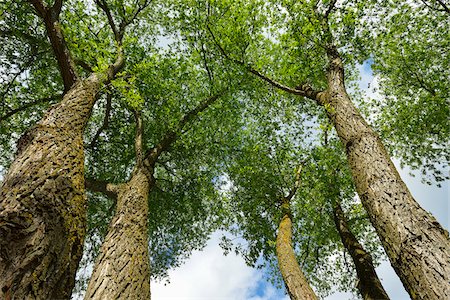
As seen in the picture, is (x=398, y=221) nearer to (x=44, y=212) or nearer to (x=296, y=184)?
(x=44, y=212)

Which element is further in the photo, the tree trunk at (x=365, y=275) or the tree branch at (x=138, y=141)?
the tree branch at (x=138, y=141)

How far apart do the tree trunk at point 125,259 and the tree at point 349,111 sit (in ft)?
15.2

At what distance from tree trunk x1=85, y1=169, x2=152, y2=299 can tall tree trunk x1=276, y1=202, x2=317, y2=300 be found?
4591 mm

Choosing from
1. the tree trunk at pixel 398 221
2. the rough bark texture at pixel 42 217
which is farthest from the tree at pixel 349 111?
the rough bark texture at pixel 42 217

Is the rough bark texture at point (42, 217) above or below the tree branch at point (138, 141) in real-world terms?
below

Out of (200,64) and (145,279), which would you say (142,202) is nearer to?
(145,279)

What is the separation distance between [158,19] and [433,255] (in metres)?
16.9

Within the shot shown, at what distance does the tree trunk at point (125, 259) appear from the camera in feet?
18.1

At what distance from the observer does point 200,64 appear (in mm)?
15906

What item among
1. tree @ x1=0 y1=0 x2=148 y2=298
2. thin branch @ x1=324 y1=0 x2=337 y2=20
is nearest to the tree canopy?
thin branch @ x1=324 y1=0 x2=337 y2=20

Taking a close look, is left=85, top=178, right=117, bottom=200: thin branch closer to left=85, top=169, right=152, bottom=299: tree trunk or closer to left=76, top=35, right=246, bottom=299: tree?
left=76, top=35, right=246, bottom=299: tree

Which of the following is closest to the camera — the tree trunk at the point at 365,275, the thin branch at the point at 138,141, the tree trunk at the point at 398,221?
the tree trunk at the point at 398,221

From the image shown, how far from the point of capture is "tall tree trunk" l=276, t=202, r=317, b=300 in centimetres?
861

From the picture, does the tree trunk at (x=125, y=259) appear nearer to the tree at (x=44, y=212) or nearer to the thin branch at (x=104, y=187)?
the thin branch at (x=104, y=187)
